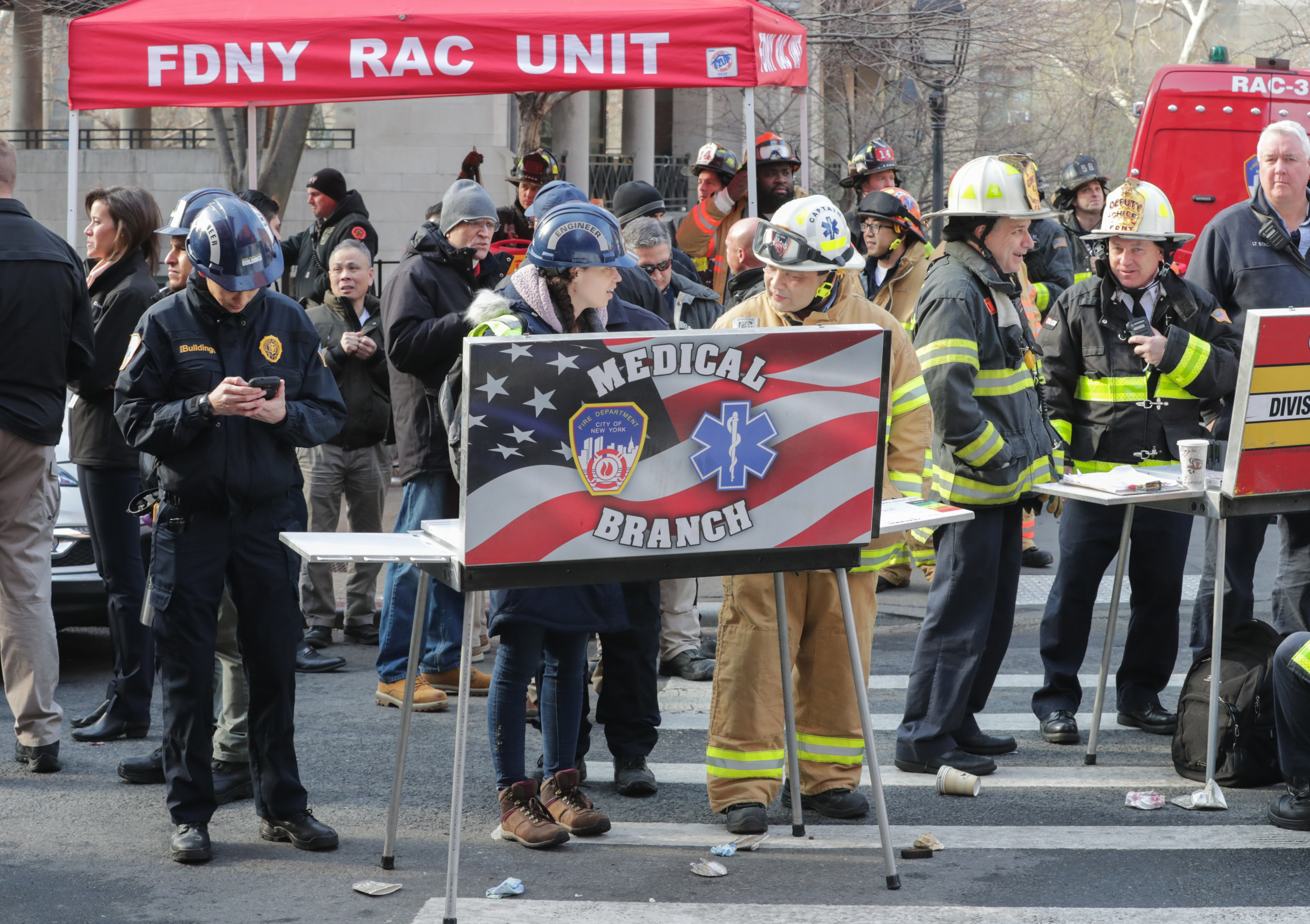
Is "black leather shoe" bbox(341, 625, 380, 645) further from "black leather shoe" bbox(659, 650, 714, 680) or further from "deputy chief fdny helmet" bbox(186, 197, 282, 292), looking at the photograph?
"deputy chief fdny helmet" bbox(186, 197, 282, 292)

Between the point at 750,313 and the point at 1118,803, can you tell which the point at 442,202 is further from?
the point at 1118,803

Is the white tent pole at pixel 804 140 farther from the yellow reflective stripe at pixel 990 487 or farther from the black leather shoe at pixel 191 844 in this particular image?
the black leather shoe at pixel 191 844

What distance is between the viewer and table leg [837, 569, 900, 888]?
4.37 m

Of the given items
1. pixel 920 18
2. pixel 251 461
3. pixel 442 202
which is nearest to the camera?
pixel 251 461

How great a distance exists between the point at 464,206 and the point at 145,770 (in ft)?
9.02

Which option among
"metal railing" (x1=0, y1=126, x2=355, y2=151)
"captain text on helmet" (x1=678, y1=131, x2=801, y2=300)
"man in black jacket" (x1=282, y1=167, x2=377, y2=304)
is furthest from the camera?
"metal railing" (x1=0, y1=126, x2=355, y2=151)

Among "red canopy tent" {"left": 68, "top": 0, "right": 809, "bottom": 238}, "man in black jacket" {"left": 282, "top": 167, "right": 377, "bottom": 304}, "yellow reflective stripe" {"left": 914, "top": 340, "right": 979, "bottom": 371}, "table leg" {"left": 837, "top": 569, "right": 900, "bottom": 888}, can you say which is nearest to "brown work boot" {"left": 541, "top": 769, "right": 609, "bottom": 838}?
"table leg" {"left": 837, "top": 569, "right": 900, "bottom": 888}

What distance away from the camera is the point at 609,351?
4.05 meters

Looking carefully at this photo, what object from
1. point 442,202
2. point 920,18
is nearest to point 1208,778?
point 442,202

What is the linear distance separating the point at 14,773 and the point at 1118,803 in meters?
4.17

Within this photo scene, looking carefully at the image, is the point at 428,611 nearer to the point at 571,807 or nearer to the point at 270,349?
the point at 571,807

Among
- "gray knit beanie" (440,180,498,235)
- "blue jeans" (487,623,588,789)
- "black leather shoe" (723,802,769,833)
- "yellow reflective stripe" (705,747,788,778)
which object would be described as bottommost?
"black leather shoe" (723,802,769,833)

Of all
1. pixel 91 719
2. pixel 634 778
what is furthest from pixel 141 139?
pixel 634 778

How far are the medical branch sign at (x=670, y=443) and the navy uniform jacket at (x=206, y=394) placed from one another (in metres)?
1.02
